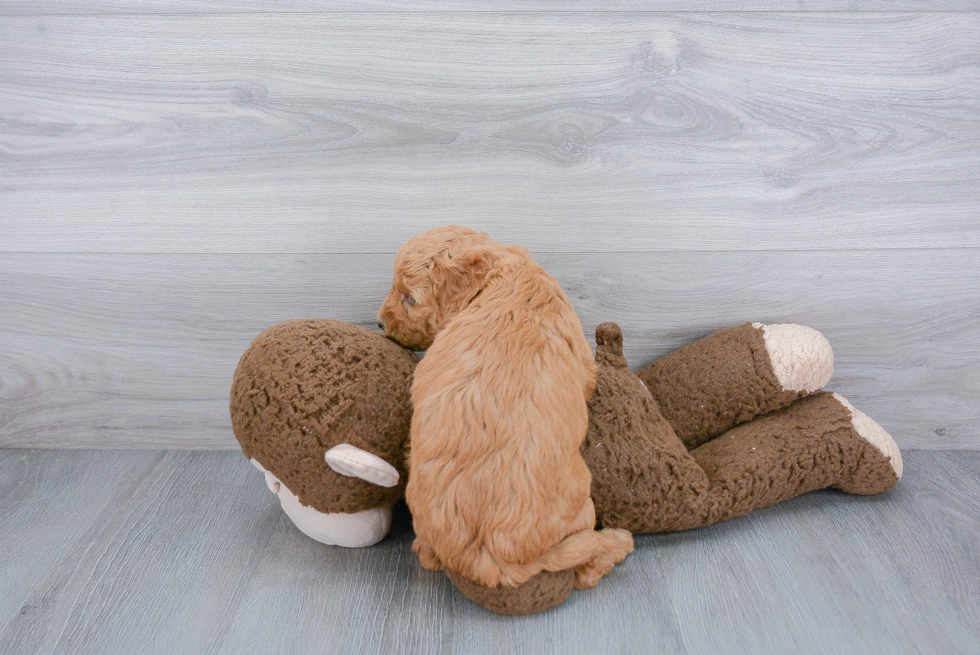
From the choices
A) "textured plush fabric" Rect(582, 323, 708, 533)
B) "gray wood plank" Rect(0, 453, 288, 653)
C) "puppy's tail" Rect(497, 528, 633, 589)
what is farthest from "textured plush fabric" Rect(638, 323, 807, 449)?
"gray wood plank" Rect(0, 453, 288, 653)

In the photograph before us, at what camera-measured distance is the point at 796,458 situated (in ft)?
3.16

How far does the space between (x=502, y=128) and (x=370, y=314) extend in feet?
1.24

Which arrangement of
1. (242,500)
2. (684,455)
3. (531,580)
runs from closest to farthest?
(531,580) → (684,455) → (242,500)

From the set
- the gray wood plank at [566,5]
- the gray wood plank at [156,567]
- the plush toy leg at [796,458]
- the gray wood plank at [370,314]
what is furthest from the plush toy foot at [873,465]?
the gray wood plank at [156,567]

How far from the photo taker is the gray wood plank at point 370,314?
1.08 metres

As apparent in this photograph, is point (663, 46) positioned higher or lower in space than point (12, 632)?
higher

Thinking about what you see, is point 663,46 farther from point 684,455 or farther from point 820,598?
point 820,598

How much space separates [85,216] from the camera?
109cm

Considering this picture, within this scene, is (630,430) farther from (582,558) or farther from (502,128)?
(502,128)

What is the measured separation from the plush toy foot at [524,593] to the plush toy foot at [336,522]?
0.55 ft

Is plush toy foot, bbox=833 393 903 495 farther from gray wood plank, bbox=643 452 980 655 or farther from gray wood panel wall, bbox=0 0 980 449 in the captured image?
gray wood panel wall, bbox=0 0 980 449

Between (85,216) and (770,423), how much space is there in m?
1.18

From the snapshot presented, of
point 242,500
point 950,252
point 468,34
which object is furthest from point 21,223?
point 950,252

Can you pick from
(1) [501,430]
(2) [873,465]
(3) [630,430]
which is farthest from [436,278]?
(2) [873,465]
